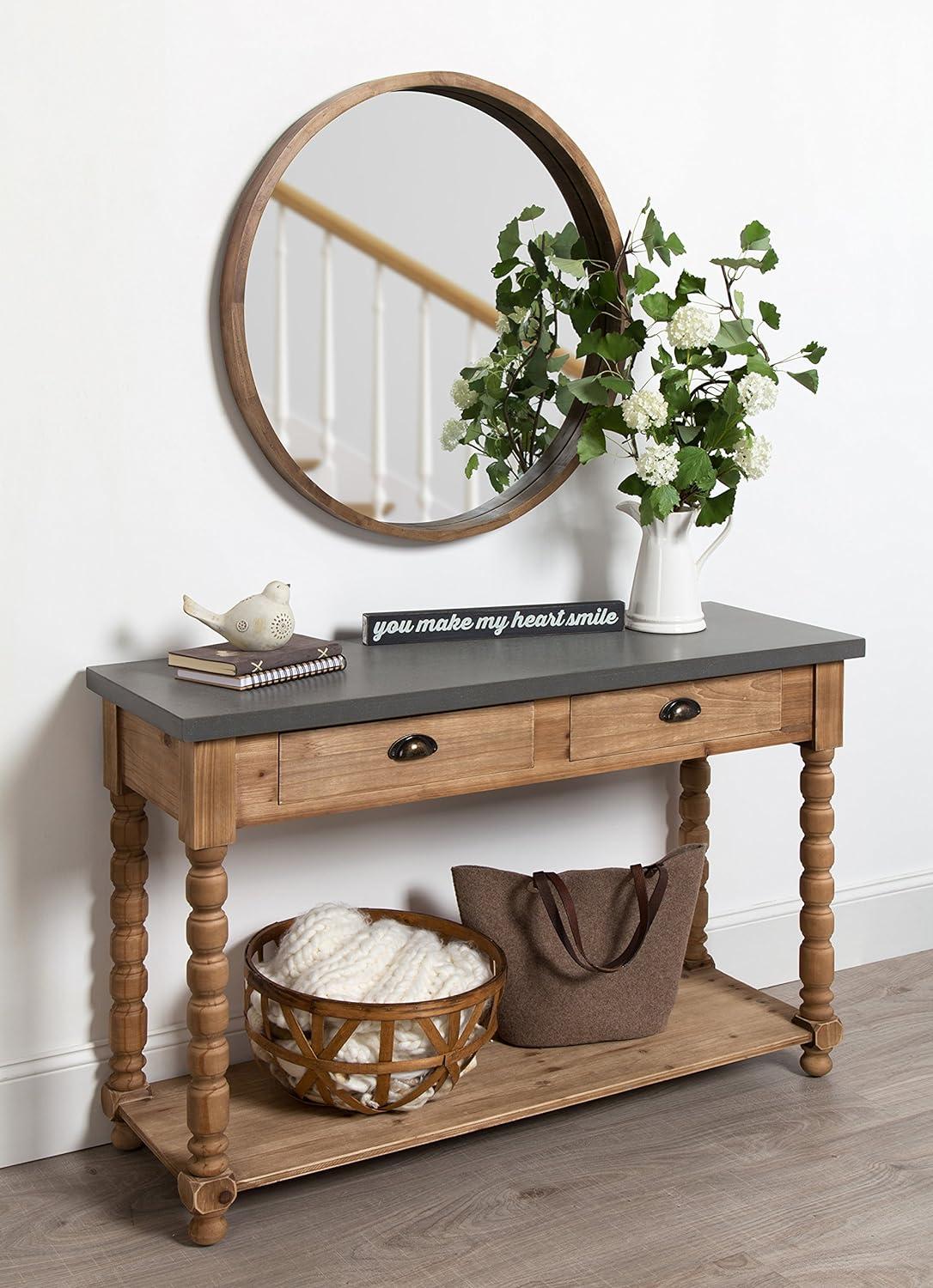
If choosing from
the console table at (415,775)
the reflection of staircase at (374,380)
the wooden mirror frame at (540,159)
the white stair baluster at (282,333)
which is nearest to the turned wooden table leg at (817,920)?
the console table at (415,775)

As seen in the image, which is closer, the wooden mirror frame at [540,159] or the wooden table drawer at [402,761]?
the wooden table drawer at [402,761]

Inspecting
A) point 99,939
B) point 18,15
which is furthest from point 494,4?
point 99,939

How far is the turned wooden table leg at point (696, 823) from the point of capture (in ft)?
9.17

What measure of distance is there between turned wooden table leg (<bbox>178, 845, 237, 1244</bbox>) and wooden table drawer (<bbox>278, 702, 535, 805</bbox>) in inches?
6.1

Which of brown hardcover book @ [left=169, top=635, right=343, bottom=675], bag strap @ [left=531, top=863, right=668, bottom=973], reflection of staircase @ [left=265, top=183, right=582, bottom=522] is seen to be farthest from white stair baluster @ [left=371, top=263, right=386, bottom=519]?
bag strap @ [left=531, top=863, right=668, bottom=973]

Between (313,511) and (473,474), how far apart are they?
315 millimetres

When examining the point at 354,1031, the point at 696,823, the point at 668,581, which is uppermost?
the point at 668,581

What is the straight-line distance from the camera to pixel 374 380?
2.38 metres

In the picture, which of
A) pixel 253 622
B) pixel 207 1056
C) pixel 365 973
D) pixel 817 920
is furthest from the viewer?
pixel 817 920

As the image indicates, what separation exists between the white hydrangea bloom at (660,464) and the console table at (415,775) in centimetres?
28

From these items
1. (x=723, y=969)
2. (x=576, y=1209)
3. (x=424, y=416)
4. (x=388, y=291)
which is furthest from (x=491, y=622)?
(x=723, y=969)

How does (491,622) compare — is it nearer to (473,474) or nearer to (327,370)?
(473,474)

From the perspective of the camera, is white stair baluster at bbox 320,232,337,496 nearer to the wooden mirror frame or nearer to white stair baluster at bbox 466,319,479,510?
the wooden mirror frame

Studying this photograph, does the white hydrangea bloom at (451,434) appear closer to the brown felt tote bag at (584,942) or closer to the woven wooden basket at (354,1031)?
the brown felt tote bag at (584,942)
